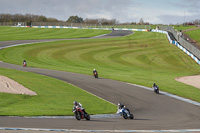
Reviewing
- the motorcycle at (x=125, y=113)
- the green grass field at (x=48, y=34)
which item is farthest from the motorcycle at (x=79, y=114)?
the green grass field at (x=48, y=34)

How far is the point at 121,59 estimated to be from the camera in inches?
2096

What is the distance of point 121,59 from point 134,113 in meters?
33.0

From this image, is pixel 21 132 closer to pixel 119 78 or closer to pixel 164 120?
pixel 164 120

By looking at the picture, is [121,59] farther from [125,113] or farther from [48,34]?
[48,34]

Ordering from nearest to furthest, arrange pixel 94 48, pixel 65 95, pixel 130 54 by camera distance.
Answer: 1. pixel 65 95
2. pixel 130 54
3. pixel 94 48

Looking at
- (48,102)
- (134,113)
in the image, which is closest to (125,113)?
(134,113)

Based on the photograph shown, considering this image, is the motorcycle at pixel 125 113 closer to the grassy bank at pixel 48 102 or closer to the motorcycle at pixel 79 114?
the grassy bank at pixel 48 102

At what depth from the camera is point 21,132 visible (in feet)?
45.8

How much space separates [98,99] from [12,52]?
3948 centimetres

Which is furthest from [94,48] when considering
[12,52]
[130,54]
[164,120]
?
[164,120]

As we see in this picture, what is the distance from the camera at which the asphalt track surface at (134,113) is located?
1574 centimetres

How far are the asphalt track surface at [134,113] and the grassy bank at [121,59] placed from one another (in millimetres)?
3582

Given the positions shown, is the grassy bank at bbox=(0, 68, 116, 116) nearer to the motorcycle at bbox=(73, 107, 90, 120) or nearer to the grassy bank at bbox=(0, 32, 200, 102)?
the motorcycle at bbox=(73, 107, 90, 120)

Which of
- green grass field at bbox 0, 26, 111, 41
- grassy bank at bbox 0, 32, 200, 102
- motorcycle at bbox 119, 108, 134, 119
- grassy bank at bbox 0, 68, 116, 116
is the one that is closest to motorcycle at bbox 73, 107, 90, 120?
grassy bank at bbox 0, 68, 116, 116
